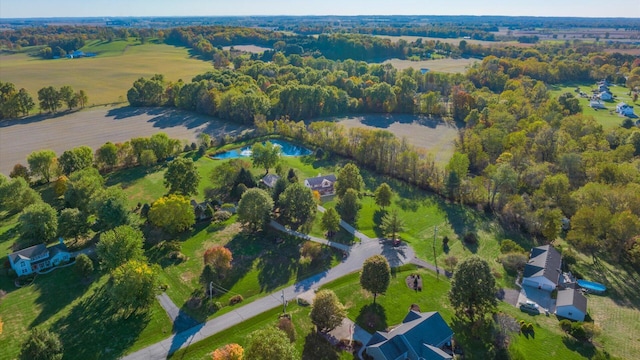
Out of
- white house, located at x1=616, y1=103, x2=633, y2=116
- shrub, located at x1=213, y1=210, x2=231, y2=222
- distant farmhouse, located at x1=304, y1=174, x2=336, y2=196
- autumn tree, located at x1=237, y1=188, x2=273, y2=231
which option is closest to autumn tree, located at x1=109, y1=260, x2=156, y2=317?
autumn tree, located at x1=237, y1=188, x2=273, y2=231

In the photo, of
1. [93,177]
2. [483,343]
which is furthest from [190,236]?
[483,343]

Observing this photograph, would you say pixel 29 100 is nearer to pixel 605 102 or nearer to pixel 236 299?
pixel 236 299

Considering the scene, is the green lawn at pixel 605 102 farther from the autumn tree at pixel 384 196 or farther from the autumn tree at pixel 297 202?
the autumn tree at pixel 297 202

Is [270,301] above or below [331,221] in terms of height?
below

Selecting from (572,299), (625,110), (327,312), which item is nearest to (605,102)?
(625,110)

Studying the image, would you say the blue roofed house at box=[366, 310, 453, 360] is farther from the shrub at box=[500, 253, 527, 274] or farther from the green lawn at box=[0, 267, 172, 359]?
the green lawn at box=[0, 267, 172, 359]

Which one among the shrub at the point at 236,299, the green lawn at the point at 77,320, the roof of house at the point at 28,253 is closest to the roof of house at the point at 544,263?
the shrub at the point at 236,299

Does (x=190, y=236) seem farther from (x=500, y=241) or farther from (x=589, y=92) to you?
(x=589, y=92)
